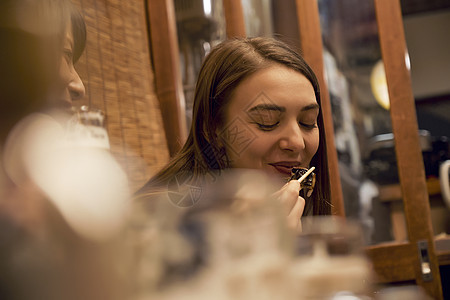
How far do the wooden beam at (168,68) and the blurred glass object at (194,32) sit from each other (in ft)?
0.23

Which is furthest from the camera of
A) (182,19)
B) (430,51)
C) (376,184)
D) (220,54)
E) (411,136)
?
(430,51)

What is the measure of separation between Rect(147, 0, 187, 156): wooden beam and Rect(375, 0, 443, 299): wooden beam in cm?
81

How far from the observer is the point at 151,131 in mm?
1766

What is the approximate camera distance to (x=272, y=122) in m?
0.99

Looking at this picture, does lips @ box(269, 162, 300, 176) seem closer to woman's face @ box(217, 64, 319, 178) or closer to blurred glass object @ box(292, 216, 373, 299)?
woman's face @ box(217, 64, 319, 178)

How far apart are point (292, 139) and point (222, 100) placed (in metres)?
0.24

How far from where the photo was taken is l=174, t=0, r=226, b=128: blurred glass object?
2.02 meters

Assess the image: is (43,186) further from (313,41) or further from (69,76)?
(313,41)

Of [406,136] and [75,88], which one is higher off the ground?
[75,88]

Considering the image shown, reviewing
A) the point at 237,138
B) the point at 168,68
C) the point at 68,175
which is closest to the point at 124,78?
the point at 168,68

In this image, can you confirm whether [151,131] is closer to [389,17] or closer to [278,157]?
[278,157]

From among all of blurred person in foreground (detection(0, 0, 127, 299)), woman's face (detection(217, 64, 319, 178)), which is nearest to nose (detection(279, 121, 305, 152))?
woman's face (detection(217, 64, 319, 178))

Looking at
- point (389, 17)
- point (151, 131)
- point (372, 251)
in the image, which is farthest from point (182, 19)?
point (372, 251)

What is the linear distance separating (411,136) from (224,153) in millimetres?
1063
